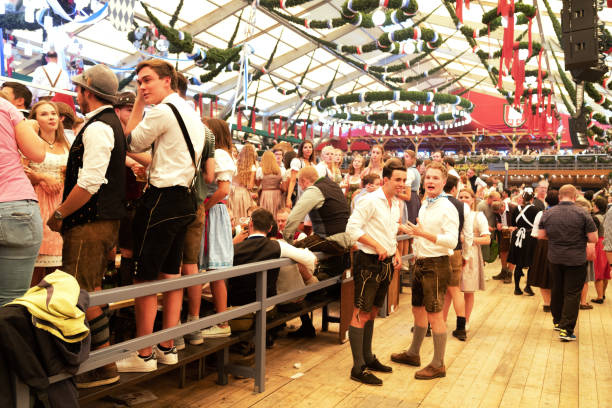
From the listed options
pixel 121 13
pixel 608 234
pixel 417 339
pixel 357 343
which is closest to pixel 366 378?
pixel 357 343

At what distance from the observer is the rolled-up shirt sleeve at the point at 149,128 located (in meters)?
2.35

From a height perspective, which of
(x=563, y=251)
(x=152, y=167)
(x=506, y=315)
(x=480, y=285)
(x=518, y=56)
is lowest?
(x=506, y=315)

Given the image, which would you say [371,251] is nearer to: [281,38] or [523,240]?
[523,240]

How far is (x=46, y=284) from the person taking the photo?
6.00ft

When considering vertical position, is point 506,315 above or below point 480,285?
below

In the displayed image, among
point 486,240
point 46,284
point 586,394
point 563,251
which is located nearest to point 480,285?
point 486,240

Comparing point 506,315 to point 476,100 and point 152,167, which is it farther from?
point 476,100

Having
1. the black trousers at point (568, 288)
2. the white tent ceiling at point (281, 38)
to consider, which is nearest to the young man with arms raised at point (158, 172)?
the black trousers at point (568, 288)

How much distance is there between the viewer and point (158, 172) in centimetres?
244

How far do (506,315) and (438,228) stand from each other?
2.72m

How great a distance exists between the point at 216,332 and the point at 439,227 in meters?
1.74

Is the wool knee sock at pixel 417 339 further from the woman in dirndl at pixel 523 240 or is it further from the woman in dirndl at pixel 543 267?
the woman in dirndl at pixel 523 240

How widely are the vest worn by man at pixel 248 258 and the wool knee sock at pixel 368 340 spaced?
0.80 metres

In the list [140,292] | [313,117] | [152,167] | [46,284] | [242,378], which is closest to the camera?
[46,284]
